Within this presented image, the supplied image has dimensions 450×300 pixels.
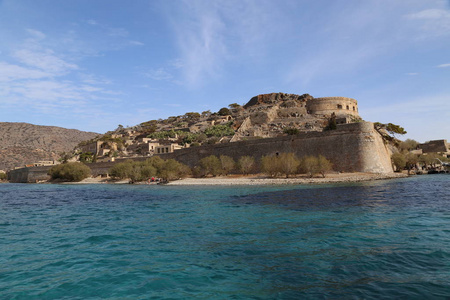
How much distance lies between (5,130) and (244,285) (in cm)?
13434

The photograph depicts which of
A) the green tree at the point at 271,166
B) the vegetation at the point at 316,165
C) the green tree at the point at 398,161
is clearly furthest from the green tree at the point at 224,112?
the vegetation at the point at 316,165

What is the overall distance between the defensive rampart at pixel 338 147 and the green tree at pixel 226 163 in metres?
1.46

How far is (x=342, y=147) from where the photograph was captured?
106ft

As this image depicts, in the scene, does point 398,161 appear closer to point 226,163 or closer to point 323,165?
point 323,165

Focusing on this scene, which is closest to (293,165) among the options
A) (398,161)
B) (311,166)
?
(311,166)

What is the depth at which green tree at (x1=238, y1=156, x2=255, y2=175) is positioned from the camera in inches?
1433

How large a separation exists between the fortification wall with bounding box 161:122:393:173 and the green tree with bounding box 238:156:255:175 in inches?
48.0

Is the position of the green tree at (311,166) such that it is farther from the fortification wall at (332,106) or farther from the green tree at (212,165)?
the fortification wall at (332,106)

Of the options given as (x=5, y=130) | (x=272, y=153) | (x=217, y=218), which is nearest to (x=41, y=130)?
(x=5, y=130)

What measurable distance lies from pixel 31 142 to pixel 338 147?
4317 inches

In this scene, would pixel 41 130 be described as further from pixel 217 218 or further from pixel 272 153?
pixel 217 218

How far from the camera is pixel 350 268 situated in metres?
5.57

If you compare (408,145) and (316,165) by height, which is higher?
(408,145)

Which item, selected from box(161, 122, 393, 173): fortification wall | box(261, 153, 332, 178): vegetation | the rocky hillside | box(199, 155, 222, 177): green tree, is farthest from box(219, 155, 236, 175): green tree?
the rocky hillside
